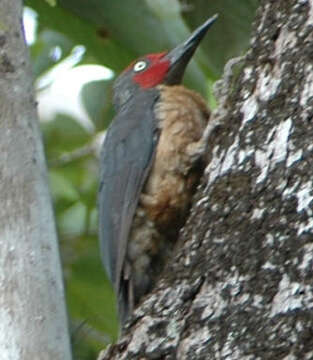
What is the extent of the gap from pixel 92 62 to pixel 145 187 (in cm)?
162

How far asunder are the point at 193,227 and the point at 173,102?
4.51ft

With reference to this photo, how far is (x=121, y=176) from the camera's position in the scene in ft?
15.5

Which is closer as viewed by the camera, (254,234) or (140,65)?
(254,234)

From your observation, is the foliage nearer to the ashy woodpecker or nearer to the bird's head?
the bird's head

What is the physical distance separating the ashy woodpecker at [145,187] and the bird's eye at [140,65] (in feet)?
1.36

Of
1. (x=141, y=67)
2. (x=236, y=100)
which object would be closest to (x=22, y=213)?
(x=236, y=100)

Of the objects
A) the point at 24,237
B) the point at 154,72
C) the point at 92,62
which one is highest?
the point at 24,237

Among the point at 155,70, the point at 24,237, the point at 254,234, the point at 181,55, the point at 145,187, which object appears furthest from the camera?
the point at 155,70

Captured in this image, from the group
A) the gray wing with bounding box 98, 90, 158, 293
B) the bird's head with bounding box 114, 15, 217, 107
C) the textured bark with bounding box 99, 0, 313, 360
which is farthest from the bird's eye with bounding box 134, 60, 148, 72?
the textured bark with bounding box 99, 0, 313, 360

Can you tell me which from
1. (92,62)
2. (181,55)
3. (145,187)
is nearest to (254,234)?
(145,187)

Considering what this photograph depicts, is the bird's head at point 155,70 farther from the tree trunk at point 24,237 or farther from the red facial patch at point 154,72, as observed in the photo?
the tree trunk at point 24,237

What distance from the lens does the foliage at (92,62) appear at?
201 inches

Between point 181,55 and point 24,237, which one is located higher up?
point 24,237

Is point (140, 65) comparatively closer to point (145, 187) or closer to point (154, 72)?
point (154, 72)
